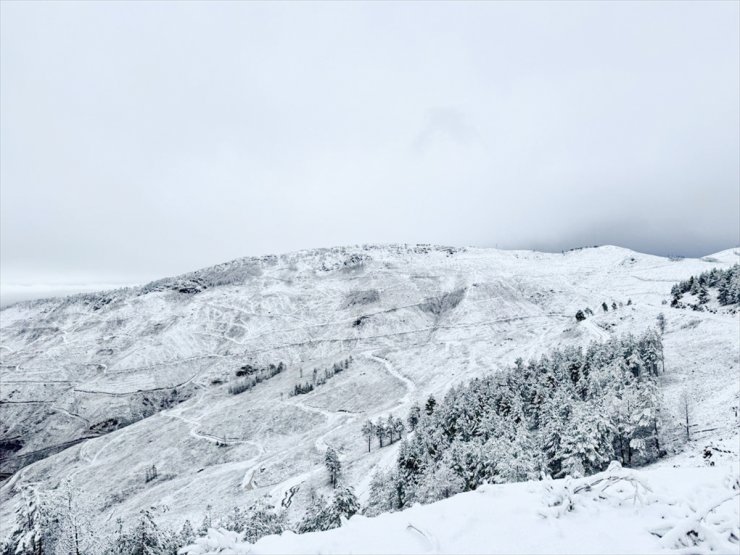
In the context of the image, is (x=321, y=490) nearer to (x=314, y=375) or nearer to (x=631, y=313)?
(x=314, y=375)

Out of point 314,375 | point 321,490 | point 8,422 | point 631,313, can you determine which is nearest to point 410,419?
point 321,490

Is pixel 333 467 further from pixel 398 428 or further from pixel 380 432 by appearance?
pixel 398 428

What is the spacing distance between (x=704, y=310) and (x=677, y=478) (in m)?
144

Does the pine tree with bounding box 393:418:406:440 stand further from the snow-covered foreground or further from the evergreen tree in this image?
the snow-covered foreground

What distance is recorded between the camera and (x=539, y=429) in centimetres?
6550

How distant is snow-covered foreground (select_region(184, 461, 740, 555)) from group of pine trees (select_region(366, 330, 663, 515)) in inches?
1480

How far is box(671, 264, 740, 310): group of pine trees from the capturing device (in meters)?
119

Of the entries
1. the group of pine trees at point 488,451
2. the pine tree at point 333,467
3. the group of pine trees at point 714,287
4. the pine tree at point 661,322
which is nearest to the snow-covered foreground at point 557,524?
the group of pine trees at point 488,451

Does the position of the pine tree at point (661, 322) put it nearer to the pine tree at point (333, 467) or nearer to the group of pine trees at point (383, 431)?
the group of pine trees at point (383, 431)

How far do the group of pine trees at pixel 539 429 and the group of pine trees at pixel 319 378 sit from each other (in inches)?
3196

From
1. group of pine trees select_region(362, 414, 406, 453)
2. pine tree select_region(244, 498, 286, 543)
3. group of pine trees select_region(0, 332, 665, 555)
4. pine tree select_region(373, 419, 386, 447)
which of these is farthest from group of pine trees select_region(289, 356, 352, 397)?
pine tree select_region(244, 498, 286, 543)

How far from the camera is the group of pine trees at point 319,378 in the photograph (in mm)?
162500

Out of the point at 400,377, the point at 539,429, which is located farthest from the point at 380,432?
the point at 400,377

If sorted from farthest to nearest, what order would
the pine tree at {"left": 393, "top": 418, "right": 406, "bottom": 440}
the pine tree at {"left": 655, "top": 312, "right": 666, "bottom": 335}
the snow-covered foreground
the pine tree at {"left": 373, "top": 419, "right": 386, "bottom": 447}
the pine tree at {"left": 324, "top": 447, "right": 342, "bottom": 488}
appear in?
the pine tree at {"left": 655, "top": 312, "right": 666, "bottom": 335} < the pine tree at {"left": 393, "top": 418, "right": 406, "bottom": 440} < the pine tree at {"left": 373, "top": 419, "right": 386, "bottom": 447} < the pine tree at {"left": 324, "top": 447, "right": 342, "bottom": 488} < the snow-covered foreground
